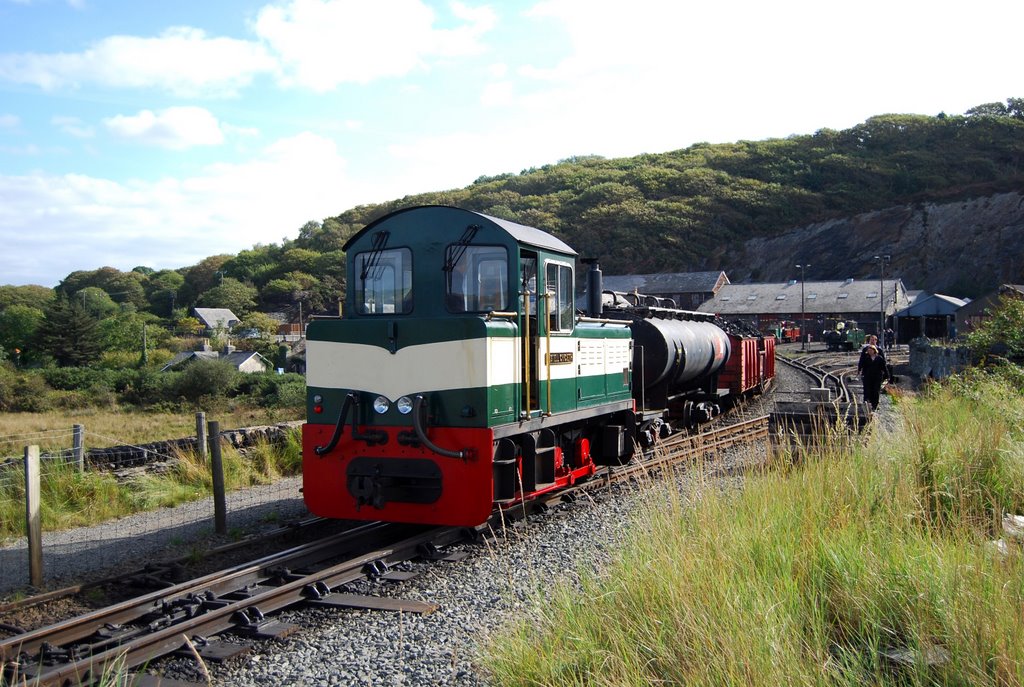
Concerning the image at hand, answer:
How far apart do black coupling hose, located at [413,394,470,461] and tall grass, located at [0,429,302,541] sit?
4915 millimetres

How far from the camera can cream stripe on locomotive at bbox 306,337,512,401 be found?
767 cm

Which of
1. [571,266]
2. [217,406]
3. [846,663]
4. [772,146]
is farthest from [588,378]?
[772,146]

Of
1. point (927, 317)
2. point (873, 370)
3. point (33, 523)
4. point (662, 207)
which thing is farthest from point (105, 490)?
point (662, 207)

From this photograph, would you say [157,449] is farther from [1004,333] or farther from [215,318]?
[215,318]

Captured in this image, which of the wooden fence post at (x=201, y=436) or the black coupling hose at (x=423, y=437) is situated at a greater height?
the black coupling hose at (x=423, y=437)

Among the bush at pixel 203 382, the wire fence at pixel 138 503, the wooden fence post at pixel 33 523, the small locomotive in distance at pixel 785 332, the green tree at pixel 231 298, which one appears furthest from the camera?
the green tree at pixel 231 298

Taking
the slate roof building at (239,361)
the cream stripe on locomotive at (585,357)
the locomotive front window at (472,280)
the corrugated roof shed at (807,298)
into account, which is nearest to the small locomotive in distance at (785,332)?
the corrugated roof shed at (807,298)

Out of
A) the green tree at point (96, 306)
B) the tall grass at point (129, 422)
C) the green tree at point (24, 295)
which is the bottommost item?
the tall grass at point (129, 422)

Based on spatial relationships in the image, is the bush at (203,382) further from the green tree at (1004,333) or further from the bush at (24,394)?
the green tree at (1004,333)

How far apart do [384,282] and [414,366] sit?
135cm

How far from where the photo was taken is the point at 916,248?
78875 mm

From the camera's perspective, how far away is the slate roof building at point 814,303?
59594mm

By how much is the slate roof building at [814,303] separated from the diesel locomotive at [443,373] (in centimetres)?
5310

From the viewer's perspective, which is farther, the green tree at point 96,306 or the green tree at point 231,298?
the green tree at point 231,298
